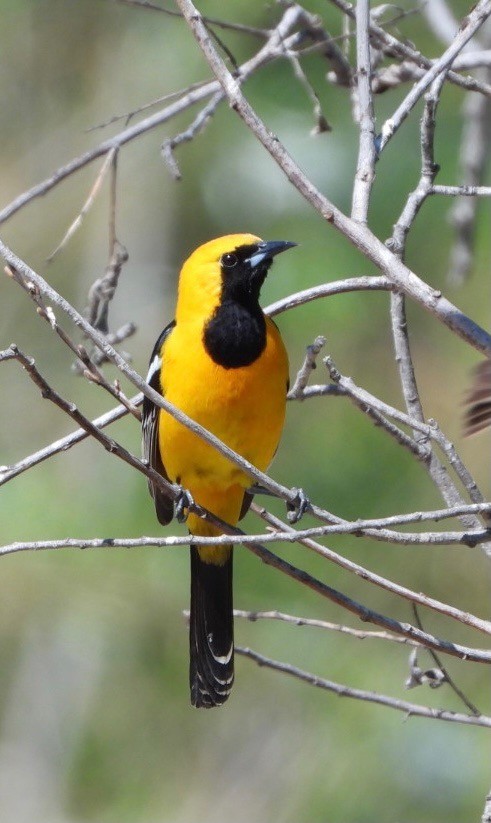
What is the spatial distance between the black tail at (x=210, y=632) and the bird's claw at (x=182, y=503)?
0.33m

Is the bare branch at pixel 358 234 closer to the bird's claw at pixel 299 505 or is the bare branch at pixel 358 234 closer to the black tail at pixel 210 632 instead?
the bird's claw at pixel 299 505

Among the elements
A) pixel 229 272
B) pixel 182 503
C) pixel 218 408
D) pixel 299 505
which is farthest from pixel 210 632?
pixel 299 505

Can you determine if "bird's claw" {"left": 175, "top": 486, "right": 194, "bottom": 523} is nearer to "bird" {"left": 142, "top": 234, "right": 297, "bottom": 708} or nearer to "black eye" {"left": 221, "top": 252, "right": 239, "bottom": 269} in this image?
"bird" {"left": 142, "top": 234, "right": 297, "bottom": 708}

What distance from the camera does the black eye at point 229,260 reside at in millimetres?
3709

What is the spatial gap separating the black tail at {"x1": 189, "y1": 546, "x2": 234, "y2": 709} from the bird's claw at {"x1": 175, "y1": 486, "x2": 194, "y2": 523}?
0.33 meters

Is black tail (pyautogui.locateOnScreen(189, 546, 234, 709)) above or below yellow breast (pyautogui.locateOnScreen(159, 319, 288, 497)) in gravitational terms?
below

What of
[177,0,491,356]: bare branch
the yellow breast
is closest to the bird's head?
the yellow breast

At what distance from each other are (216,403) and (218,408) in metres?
0.02

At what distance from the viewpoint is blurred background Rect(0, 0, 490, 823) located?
518 cm

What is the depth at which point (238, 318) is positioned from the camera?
142 inches

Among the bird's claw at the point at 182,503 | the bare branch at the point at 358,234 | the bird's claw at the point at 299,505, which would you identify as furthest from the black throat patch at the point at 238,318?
the bare branch at the point at 358,234

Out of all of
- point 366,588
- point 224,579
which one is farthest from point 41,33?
point 224,579

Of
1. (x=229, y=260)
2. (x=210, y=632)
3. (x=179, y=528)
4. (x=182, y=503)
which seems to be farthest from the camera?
(x=179, y=528)

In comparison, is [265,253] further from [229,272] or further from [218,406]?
[218,406]
